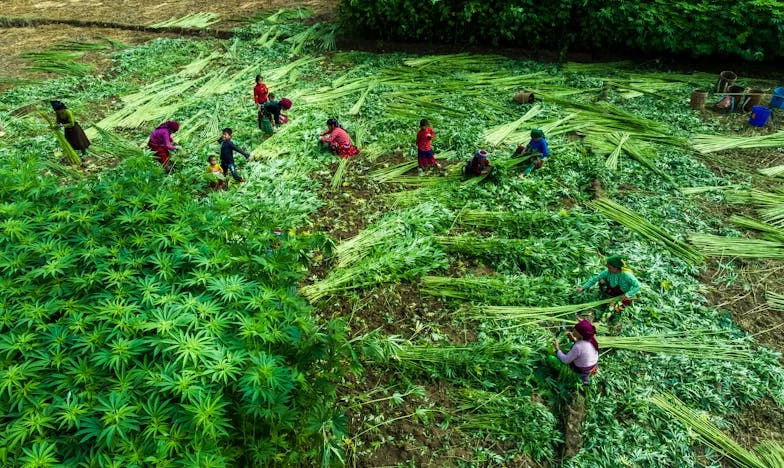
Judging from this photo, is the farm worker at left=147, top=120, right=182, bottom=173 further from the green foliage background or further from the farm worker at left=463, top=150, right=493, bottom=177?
the green foliage background

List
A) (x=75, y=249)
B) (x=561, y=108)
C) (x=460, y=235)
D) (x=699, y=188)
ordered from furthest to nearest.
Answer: (x=561, y=108), (x=699, y=188), (x=460, y=235), (x=75, y=249)

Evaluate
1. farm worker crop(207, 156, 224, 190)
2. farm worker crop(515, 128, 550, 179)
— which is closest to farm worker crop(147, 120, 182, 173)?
farm worker crop(207, 156, 224, 190)

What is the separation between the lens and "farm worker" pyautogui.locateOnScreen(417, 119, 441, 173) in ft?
25.2

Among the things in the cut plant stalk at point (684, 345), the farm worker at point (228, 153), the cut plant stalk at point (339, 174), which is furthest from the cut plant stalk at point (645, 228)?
the farm worker at point (228, 153)

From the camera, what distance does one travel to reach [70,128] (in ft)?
27.6

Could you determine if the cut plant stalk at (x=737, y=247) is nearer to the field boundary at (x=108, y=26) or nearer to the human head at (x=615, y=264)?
the human head at (x=615, y=264)

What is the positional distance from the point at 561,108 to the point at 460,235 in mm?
4794

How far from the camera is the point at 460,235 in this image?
21.8 feet

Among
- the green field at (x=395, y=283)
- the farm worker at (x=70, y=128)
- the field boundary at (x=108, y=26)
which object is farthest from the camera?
the field boundary at (x=108, y=26)

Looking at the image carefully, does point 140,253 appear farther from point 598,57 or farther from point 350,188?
point 598,57

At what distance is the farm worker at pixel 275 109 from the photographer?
9219 millimetres

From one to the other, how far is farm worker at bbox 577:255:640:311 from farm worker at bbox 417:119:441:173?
11.7ft

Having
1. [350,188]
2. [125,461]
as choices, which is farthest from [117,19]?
[125,461]

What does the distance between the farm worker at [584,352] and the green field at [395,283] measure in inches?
9.4
